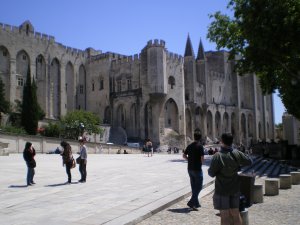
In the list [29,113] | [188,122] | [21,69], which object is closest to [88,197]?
[29,113]

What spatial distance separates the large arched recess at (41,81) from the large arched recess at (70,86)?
4.54 meters

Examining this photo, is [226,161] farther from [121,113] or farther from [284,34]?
[121,113]

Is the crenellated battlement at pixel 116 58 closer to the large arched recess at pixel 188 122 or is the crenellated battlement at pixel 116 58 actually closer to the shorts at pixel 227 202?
the large arched recess at pixel 188 122

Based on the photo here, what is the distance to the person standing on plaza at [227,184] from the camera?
17.3ft

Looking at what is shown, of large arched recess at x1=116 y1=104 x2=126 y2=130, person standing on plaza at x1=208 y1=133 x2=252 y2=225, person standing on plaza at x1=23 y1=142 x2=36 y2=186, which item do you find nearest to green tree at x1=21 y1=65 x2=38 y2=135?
large arched recess at x1=116 y1=104 x2=126 y2=130

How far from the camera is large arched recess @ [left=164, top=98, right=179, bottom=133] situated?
1960 inches

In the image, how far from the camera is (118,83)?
2061 inches

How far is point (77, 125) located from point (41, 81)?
39.0 feet

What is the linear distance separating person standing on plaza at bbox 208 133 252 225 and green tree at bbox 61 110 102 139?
32224 mm

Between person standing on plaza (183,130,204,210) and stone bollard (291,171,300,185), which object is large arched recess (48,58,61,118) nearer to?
stone bollard (291,171,300,185)

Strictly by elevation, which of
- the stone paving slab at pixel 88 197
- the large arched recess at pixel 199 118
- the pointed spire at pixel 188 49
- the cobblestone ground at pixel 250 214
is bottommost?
the cobblestone ground at pixel 250 214

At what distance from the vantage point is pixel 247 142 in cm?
6831

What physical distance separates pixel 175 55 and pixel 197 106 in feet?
34.5

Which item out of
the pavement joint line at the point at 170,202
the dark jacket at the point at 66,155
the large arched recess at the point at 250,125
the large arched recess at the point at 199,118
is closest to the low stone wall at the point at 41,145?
the dark jacket at the point at 66,155
